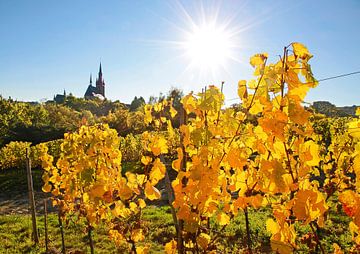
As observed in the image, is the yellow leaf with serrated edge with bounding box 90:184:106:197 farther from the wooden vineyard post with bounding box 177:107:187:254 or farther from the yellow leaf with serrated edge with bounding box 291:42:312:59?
the yellow leaf with serrated edge with bounding box 291:42:312:59

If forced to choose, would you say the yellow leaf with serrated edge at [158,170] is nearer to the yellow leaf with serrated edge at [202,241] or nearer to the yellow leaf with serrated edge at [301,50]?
the yellow leaf with serrated edge at [202,241]

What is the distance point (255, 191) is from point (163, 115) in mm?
989

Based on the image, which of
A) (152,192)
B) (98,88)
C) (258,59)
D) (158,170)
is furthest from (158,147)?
(98,88)

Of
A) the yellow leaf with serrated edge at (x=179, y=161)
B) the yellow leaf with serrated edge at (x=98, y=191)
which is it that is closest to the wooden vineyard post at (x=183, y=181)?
the yellow leaf with serrated edge at (x=179, y=161)

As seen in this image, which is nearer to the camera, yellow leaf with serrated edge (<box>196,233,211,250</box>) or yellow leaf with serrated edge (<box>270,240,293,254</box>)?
yellow leaf with serrated edge (<box>270,240,293,254</box>)

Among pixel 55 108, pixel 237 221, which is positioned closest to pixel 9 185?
pixel 237 221

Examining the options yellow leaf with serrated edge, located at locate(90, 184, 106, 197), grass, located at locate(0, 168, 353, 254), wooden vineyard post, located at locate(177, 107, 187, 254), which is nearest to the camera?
wooden vineyard post, located at locate(177, 107, 187, 254)

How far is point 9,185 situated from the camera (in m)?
12.7

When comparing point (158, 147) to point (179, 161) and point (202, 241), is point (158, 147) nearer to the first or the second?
point (179, 161)

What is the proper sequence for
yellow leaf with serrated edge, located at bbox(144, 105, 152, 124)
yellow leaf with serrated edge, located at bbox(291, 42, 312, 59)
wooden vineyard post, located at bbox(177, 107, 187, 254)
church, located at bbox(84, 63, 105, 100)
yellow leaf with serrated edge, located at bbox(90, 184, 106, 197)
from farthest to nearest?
church, located at bbox(84, 63, 105, 100) → yellow leaf with serrated edge, located at bbox(144, 105, 152, 124) → yellow leaf with serrated edge, located at bbox(90, 184, 106, 197) → wooden vineyard post, located at bbox(177, 107, 187, 254) → yellow leaf with serrated edge, located at bbox(291, 42, 312, 59)

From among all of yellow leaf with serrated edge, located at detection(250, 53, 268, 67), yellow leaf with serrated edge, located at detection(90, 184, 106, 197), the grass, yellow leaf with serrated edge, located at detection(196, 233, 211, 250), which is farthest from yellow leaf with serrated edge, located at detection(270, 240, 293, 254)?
the grass

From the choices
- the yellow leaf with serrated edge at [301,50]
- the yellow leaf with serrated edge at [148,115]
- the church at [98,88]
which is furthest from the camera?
the church at [98,88]

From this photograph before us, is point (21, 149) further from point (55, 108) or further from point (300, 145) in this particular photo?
point (55, 108)

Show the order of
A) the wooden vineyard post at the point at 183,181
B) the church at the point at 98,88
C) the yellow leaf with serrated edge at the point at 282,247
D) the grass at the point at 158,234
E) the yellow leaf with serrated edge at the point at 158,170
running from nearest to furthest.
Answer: the yellow leaf with serrated edge at the point at 282,247, the wooden vineyard post at the point at 183,181, the yellow leaf with serrated edge at the point at 158,170, the grass at the point at 158,234, the church at the point at 98,88
